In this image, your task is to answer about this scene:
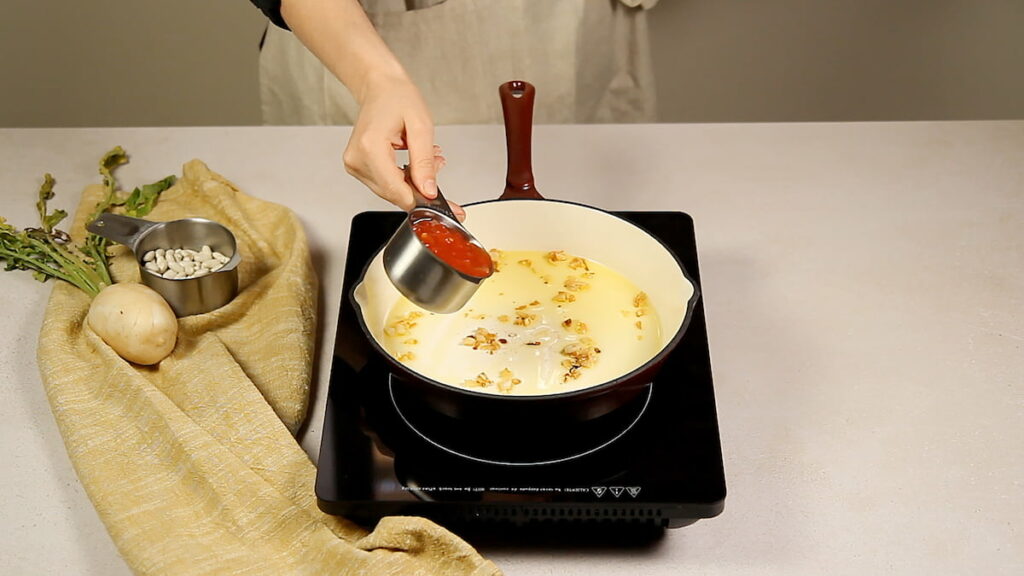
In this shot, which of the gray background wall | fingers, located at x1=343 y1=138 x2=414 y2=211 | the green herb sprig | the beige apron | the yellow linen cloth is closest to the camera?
the yellow linen cloth

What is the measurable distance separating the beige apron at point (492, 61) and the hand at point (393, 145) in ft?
2.05

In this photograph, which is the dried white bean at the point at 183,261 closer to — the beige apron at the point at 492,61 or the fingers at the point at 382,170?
the fingers at the point at 382,170

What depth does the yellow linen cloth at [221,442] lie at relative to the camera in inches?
39.0

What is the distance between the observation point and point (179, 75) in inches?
116

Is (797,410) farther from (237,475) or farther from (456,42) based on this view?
(456,42)

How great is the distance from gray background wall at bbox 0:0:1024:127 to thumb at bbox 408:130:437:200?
1.73m

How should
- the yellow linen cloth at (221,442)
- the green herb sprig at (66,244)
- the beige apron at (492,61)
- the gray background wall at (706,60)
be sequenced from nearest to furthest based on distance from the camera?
the yellow linen cloth at (221,442)
the green herb sprig at (66,244)
the beige apron at (492,61)
the gray background wall at (706,60)

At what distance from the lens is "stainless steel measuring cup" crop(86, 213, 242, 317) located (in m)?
1.27

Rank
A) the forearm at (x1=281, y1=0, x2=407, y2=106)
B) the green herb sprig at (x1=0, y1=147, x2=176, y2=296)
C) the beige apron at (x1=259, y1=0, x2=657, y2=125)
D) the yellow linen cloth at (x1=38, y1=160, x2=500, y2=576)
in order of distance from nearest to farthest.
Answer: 1. the yellow linen cloth at (x1=38, y1=160, x2=500, y2=576)
2. the forearm at (x1=281, y1=0, x2=407, y2=106)
3. the green herb sprig at (x1=0, y1=147, x2=176, y2=296)
4. the beige apron at (x1=259, y1=0, x2=657, y2=125)

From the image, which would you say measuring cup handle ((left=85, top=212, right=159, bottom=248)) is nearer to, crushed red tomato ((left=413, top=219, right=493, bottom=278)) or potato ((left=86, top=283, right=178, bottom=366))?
potato ((left=86, top=283, right=178, bottom=366))

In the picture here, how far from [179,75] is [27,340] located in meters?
1.78

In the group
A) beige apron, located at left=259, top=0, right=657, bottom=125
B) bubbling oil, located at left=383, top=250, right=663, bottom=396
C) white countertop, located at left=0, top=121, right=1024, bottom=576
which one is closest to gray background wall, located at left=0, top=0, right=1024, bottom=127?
beige apron, located at left=259, top=0, right=657, bottom=125

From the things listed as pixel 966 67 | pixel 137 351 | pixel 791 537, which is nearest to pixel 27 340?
pixel 137 351

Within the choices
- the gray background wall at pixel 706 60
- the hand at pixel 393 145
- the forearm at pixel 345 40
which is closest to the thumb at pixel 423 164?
the hand at pixel 393 145
